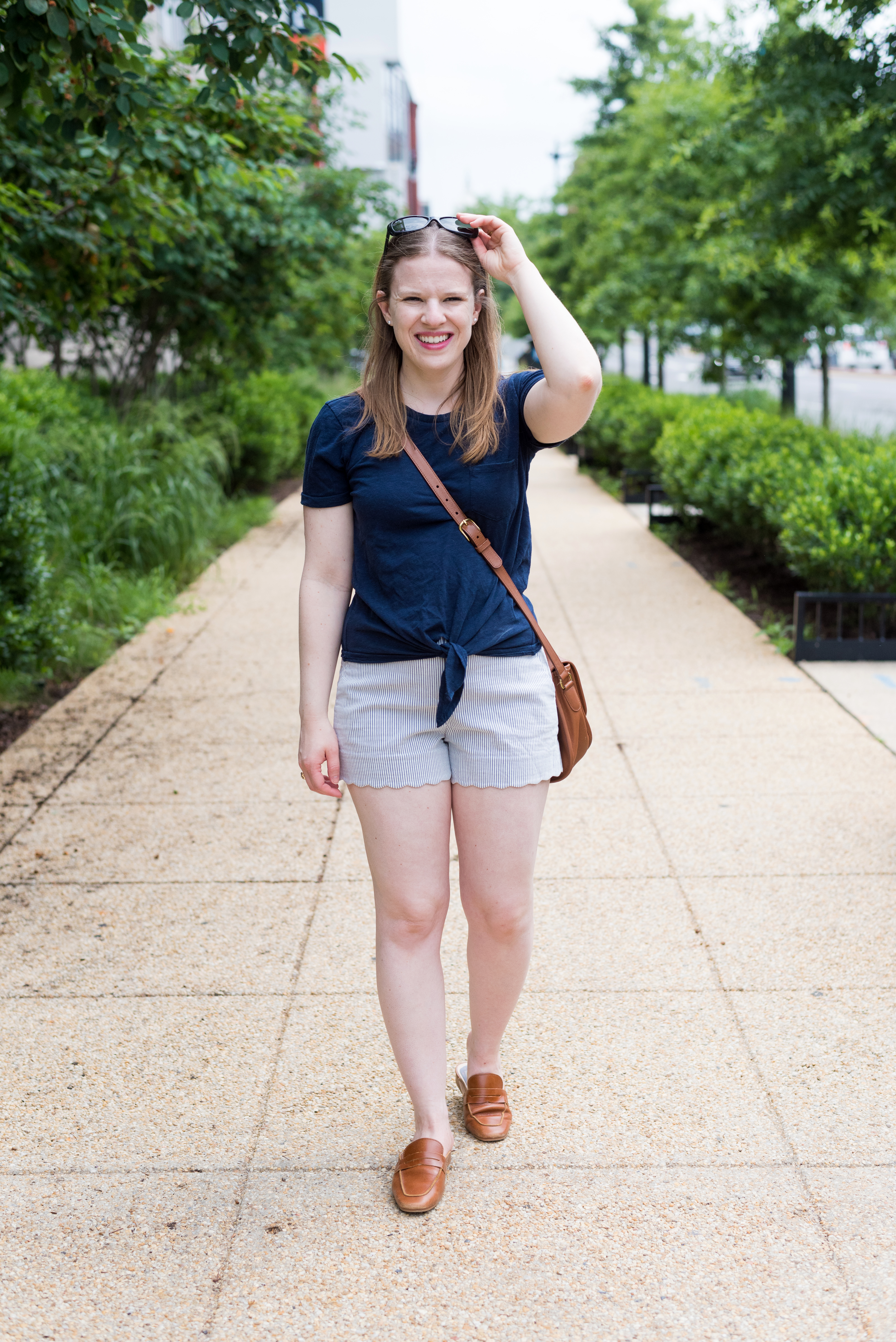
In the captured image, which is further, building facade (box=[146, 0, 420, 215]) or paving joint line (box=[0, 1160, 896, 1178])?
building facade (box=[146, 0, 420, 215])

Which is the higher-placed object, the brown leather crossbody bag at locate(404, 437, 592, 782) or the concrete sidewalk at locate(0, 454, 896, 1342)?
the brown leather crossbody bag at locate(404, 437, 592, 782)

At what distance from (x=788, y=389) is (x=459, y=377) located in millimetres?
13433

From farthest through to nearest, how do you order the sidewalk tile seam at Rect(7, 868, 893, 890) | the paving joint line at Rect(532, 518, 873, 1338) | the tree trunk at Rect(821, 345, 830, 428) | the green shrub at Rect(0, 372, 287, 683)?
1. the tree trunk at Rect(821, 345, 830, 428)
2. the green shrub at Rect(0, 372, 287, 683)
3. the sidewalk tile seam at Rect(7, 868, 893, 890)
4. the paving joint line at Rect(532, 518, 873, 1338)

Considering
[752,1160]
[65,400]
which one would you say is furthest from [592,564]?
[752,1160]

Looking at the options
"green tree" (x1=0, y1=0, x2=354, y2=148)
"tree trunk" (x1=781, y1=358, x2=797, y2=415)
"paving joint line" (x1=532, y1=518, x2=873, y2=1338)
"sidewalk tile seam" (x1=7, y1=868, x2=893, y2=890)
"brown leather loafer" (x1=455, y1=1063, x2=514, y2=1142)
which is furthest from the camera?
"tree trunk" (x1=781, y1=358, x2=797, y2=415)

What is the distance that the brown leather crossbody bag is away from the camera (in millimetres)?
2395

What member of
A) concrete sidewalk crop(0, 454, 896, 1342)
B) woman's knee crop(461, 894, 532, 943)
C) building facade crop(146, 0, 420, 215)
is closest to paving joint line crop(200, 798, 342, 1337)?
concrete sidewalk crop(0, 454, 896, 1342)

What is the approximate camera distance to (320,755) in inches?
99.0

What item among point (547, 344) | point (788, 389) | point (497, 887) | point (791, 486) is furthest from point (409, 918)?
point (788, 389)

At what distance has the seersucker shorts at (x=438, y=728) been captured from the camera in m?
2.45

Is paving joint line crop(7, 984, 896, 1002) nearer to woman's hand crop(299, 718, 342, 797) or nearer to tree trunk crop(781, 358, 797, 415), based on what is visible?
woman's hand crop(299, 718, 342, 797)

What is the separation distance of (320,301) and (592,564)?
7.02m

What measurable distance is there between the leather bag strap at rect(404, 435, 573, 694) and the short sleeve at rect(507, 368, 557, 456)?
0.19 m

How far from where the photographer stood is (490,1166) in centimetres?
271
